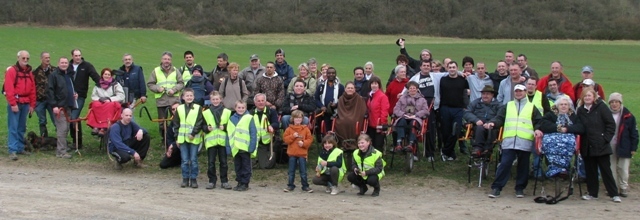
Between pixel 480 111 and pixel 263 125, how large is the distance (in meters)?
3.60

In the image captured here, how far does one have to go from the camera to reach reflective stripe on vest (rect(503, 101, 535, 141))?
38.5 ft

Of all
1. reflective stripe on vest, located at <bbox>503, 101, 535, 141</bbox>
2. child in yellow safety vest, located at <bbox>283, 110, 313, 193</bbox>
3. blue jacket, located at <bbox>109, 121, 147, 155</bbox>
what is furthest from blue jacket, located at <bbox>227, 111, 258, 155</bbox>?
reflective stripe on vest, located at <bbox>503, 101, 535, 141</bbox>

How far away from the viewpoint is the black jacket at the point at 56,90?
46.1 ft

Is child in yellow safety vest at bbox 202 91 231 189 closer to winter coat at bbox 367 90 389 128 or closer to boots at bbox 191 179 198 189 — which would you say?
boots at bbox 191 179 198 189

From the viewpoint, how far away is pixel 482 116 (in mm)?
12727

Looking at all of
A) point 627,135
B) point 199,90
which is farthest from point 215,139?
point 627,135

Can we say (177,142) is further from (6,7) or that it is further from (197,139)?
(6,7)

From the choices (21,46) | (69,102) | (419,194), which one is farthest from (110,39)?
(419,194)

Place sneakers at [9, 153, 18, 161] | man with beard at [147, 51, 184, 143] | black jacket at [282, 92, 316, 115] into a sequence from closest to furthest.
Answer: sneakers at [9, 153, 18, 161] → black jacket at [282, 92, 316, 115] → man with beard at [147, 51, 184, 143]

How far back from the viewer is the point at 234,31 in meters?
63.0

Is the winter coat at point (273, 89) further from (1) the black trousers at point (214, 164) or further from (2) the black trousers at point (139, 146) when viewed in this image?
(2) the black trousers at point (139, 146)

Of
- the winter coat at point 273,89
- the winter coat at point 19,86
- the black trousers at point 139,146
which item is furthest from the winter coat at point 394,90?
the winter coat at point 19,86

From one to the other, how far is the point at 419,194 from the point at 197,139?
361 centimetres

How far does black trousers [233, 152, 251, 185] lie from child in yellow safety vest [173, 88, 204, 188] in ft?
2.25
